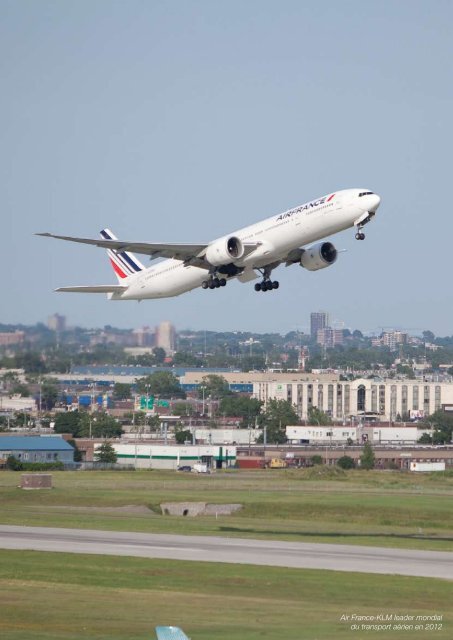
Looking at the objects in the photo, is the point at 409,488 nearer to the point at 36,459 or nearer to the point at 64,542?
the point at 36,459

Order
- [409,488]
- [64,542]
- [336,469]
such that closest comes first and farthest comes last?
[64,542] → [409,488] → [336,469]

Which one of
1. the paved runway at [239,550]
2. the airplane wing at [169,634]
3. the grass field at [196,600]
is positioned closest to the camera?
the airplane wing at [169,634]

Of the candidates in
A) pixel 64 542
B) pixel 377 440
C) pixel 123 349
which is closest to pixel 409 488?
pixel 123 349

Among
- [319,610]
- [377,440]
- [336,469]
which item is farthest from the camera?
[377,440]

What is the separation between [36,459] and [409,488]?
41835mm

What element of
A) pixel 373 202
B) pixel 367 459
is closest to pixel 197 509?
pixel 373 202

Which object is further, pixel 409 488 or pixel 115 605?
pixel 409 488

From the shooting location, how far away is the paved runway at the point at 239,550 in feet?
153

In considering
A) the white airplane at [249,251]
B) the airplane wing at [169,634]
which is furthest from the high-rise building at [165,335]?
the airplane wing at [169,634]

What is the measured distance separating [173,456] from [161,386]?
32.7 metres

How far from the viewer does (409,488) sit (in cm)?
9944

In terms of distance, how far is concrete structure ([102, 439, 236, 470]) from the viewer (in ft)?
439

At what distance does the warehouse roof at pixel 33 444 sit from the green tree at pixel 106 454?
12.5 ft

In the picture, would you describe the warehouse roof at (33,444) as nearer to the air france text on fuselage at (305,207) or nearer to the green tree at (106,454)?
the green tree at (106,454)
